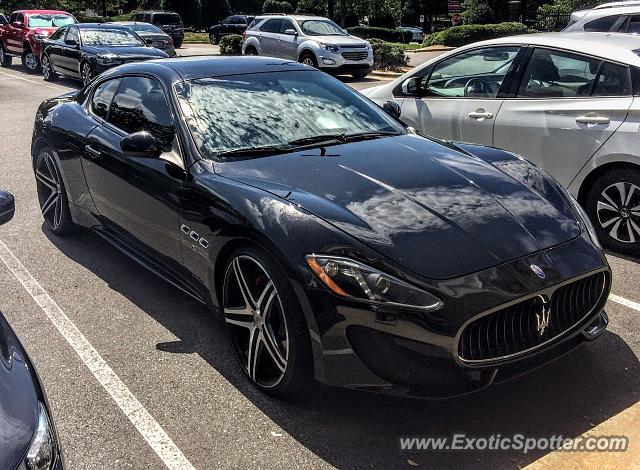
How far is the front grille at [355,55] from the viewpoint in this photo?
705 inches

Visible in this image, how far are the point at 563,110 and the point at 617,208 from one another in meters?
0.90

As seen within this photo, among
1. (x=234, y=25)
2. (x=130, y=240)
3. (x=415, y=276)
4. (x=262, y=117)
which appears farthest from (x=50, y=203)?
(x=234, y=25)

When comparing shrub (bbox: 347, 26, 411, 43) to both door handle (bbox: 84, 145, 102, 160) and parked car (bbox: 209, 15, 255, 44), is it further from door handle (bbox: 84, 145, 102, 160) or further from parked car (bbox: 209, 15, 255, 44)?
door handle (bbox: 84, 145, 102, 160)

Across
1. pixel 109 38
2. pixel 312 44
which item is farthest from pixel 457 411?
pixel 312 44

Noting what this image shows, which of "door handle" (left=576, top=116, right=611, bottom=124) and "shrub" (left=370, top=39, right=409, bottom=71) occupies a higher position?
"door handle" (left=576, top=116, right=611, bottom=124)

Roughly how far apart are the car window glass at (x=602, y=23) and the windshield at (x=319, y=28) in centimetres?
1009

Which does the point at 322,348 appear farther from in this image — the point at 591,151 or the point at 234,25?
the point at 234,25

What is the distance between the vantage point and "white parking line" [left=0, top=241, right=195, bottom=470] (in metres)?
3.03

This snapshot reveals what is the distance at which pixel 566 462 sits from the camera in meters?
2.92

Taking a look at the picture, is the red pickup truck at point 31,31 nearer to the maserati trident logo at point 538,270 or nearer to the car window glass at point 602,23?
the car window glass at point 602,23

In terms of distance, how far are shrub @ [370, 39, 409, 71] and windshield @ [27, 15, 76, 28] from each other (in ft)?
30.7

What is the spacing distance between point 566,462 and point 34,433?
2145 mm

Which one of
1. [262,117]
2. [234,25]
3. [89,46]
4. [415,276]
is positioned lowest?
[234,25]

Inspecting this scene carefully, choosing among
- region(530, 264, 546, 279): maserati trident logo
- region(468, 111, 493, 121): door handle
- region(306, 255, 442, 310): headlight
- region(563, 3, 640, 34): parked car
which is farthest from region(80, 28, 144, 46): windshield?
region(530, 264, 546, 279): maserati trident logo
